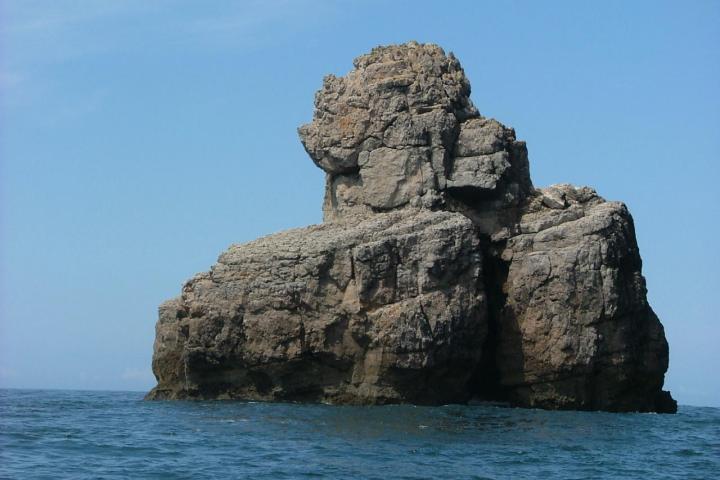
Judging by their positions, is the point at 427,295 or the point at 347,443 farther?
the point at 427,295

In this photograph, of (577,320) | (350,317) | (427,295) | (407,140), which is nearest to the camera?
(427,295)

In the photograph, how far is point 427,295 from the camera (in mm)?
45312

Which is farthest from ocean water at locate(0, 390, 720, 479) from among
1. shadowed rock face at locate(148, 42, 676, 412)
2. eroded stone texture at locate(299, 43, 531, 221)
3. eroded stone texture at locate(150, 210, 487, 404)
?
eroded stone texture at locate(299, 43, 531, 221)

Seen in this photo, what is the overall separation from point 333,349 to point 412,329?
10.4ft

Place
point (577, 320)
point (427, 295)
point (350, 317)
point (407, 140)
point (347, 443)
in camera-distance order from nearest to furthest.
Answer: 1. point (347, 443)
2. point (427, 295)
3. point (350, 317)
4. point (577, 320)
5. point (407, 140)

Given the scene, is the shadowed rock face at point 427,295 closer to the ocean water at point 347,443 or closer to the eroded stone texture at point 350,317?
the eroded stone texture at point 350,317

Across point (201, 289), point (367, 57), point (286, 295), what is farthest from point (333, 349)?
point (367, 57)

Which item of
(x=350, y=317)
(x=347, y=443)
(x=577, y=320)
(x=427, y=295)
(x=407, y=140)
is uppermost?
(x=407, y=140)

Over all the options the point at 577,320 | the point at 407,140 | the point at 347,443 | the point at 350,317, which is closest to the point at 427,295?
the point at 350,317

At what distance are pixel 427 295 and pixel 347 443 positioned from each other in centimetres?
1097

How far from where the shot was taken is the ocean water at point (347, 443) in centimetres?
3144

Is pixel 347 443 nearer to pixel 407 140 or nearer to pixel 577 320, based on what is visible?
pixel 577 320

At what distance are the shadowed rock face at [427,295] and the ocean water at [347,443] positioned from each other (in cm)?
167

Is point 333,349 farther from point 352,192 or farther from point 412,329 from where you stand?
point 352,192
